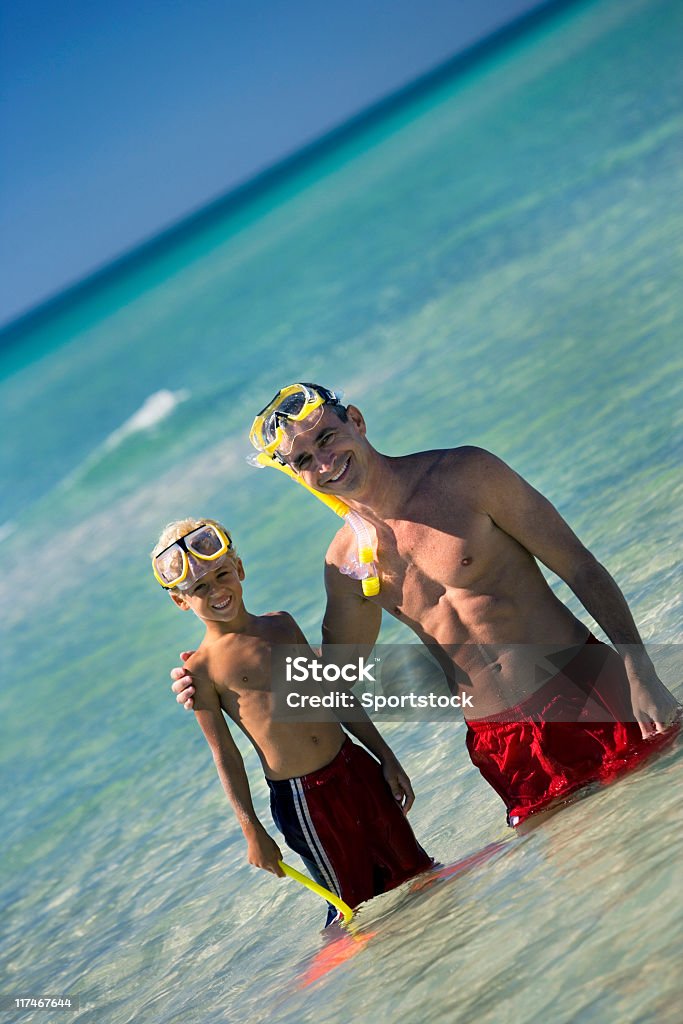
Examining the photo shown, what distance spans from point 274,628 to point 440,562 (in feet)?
2.67

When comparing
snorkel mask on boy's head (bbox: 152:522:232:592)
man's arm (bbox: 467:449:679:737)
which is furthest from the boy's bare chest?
man's arm (bbox: 467:449:679:737)

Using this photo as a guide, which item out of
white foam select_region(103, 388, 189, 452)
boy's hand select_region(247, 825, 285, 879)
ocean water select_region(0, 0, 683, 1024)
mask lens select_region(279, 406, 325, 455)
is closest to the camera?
ocean water select_region(0, 0, 683, 1024)

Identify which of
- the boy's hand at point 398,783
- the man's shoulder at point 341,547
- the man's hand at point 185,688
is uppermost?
the man's shoulder at point 341,547

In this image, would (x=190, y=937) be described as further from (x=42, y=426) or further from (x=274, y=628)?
(x=42, y=426)

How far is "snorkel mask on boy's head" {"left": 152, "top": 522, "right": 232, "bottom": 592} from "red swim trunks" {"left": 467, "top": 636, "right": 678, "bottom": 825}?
0.99 meters

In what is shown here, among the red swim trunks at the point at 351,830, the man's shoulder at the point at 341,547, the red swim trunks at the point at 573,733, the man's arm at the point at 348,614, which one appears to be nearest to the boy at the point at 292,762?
the red swim trunks at the point at 351,830

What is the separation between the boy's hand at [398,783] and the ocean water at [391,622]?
0.28 meters

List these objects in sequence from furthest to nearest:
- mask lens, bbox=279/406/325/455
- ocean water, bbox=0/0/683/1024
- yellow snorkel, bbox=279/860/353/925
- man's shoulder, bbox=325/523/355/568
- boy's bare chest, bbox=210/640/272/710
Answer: boy's bare chest, bbox=210/640/272/710, yellow snorkel, bbox=279/860/353/925, man's shoulder, bbox=325/523/355/568, mask lens, bbox=279/406/325/455, ocean water, bbox=0/0/683/1024

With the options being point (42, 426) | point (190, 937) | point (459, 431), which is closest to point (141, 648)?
point (459, 431)

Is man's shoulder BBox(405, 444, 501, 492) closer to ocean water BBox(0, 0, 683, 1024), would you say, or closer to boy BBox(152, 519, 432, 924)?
boy BBox(152, 519, 432, 924)

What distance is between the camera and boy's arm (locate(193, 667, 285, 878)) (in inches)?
150

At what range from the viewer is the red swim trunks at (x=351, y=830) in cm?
391

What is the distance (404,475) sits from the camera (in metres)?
A: 3.59

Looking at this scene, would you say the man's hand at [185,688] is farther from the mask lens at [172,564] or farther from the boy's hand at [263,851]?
the boy's hand at [263,851]
